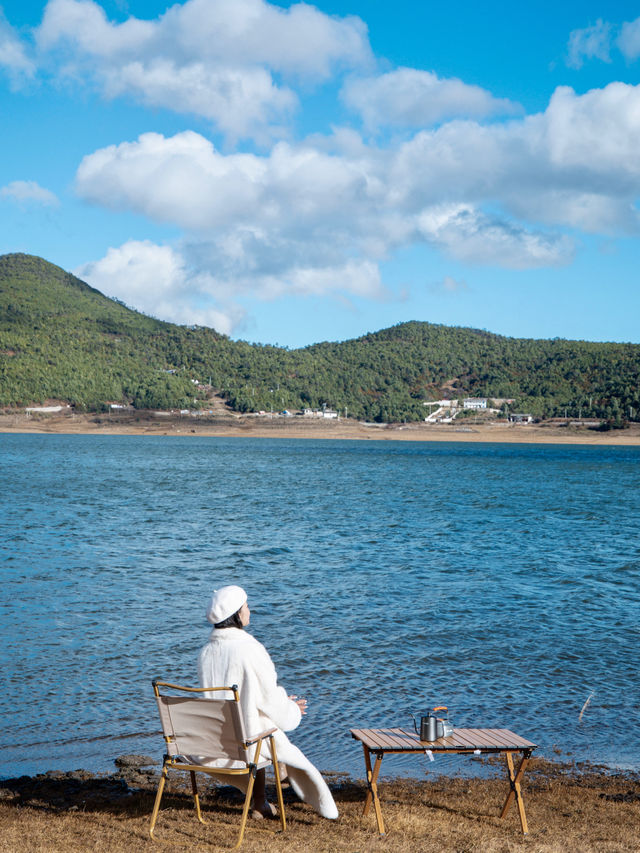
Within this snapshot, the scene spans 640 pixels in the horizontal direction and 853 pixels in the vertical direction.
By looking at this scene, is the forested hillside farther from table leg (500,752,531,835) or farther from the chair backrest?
the chair backrest

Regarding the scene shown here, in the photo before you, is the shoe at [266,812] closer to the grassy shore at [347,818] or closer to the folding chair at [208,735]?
the grassy shore at [347,818]

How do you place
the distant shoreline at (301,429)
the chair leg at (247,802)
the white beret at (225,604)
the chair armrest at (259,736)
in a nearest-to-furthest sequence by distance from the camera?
the chair leg at (247,802), the chair armrest at (259,736), the white beret at (225,604), the distant shoreline at (301,429)

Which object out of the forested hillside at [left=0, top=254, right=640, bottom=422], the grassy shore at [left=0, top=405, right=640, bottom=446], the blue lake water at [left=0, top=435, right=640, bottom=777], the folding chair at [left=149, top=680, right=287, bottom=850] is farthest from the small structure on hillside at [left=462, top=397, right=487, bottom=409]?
the folding chair at [left=149, top=680, right=287, bottom=850]

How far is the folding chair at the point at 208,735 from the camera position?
469 cm

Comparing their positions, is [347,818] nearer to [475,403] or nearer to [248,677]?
[248,677]

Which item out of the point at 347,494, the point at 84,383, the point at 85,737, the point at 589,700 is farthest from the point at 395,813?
the point at 84,383

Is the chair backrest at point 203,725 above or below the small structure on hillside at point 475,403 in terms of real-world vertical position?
below

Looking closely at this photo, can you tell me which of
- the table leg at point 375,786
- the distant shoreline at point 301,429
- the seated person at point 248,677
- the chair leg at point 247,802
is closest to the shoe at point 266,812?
the seated person at point 248,677

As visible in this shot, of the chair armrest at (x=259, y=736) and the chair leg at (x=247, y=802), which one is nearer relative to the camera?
the chair leg at (x=247, y=802)

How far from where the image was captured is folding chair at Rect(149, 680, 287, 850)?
4.69 m

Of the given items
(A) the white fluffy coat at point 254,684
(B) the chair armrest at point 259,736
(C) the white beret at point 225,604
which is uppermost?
(C) the white beret at point 225,604

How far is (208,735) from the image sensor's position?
479 cm

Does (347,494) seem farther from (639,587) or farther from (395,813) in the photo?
(395,813)

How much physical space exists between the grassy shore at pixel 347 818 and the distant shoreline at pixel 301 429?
5211 inches
